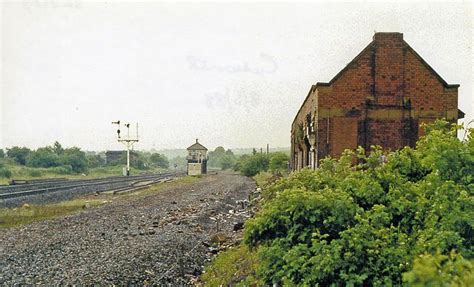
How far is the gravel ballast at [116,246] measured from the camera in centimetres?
1110

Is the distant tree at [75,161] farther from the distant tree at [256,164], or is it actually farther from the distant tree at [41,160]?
the distant tree at [256,164]

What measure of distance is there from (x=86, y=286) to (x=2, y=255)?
4638 mm

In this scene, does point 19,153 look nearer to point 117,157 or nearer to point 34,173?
point 34,173

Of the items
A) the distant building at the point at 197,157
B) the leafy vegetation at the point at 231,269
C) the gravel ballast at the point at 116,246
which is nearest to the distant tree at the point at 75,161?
the distant building at the point at 197,157

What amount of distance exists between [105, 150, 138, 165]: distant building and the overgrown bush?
93217 mm

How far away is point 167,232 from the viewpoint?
58.6 feet

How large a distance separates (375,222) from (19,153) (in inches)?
3049

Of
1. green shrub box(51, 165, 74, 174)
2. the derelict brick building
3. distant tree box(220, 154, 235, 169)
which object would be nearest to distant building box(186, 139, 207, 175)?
green shrub box(51, 165, 74, 174)

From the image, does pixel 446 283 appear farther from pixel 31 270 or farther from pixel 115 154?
pixel 115 154

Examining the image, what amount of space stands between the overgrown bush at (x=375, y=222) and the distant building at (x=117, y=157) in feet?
306

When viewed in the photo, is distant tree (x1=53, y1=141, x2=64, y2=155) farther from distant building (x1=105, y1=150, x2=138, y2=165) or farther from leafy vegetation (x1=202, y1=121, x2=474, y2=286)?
leafy vegetation (x1=202, y1=121, x2=474, y2=286)

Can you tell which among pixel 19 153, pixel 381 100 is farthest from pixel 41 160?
pixel 381 100

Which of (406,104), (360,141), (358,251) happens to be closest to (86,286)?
(358,251)

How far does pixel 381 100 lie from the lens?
15859 millimetres
